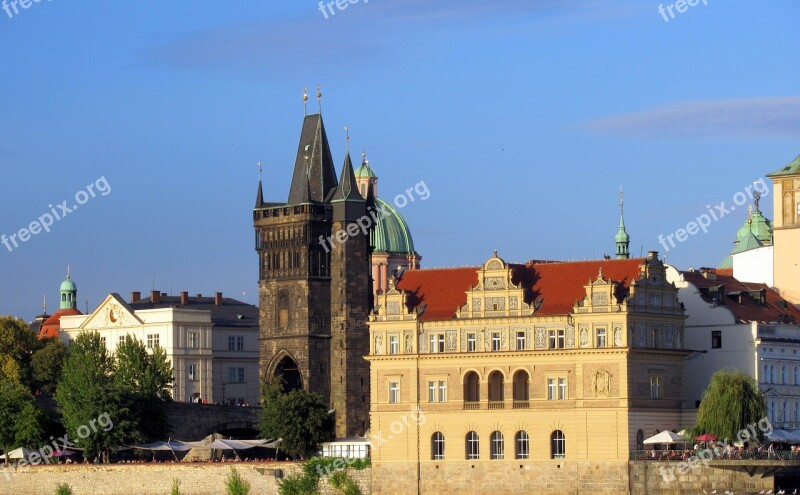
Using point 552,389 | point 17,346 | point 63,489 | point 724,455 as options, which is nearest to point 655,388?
point 552,389

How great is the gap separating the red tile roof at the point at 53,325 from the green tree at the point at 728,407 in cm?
6436

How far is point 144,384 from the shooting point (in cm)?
13912

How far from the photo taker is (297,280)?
440 feet

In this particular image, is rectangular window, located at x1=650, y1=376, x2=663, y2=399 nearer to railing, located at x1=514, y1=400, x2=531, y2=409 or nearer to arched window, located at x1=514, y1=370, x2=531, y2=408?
railing, located at x1=514, y1=400, x2=531, y2=409

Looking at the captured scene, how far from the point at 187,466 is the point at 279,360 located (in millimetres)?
15634

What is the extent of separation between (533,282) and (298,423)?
1618cm

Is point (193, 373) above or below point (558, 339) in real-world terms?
below

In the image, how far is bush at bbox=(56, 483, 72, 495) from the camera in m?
123

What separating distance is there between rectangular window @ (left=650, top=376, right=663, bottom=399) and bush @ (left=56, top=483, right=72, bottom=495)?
33.1 m

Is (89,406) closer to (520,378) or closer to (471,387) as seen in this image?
(471,387)

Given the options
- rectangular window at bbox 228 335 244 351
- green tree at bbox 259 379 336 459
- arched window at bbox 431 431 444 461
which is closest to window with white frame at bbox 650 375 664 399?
arched window at bbox 431 431 444 461

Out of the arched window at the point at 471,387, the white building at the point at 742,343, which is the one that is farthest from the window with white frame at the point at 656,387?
the arched window at the point at 471,387

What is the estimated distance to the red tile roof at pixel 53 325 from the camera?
168125mm

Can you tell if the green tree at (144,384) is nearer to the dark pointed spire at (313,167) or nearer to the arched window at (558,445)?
the dark pointed spire at (313,167)
